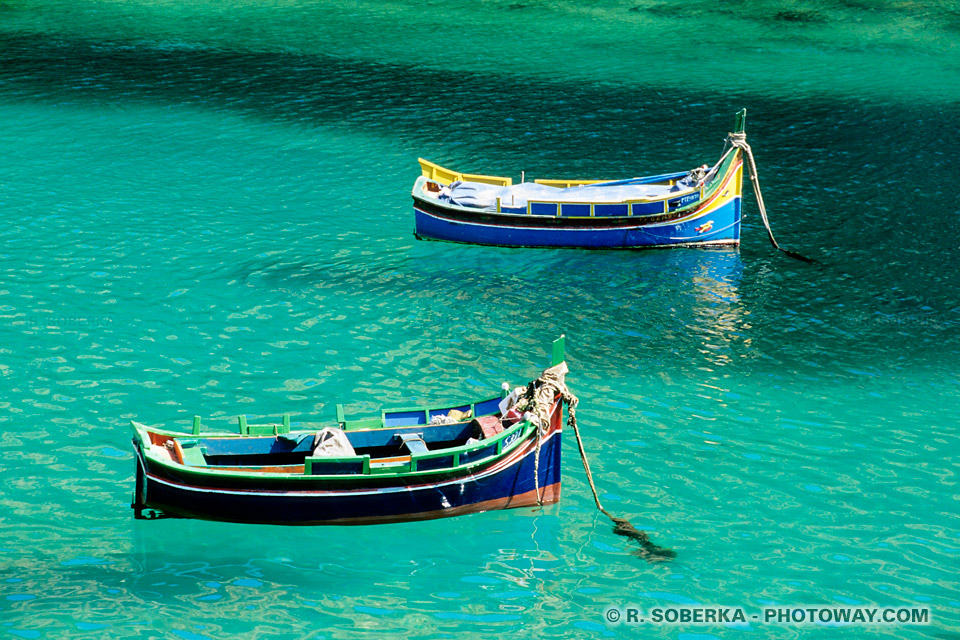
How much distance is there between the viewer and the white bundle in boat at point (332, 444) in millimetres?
17547

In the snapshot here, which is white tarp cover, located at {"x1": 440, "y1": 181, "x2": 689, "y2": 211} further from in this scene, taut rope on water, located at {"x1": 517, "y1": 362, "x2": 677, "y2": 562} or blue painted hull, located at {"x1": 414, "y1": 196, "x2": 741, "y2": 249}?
taut rope on water, located at {"x1": 517, "y1": 362, "x2": 677, "y2": 562}

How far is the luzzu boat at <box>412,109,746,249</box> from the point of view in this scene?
31453 mm

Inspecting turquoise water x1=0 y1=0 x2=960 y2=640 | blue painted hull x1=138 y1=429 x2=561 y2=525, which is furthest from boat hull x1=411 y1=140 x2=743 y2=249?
blue painted hull x1=138 y1=429 x2=561 y2=525

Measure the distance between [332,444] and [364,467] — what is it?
993 millimetres

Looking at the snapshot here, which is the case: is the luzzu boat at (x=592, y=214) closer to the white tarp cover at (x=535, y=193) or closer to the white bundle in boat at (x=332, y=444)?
the white tarp cover at (x=535, y=193)

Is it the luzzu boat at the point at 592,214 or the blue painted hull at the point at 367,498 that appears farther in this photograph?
the luzzu boat at the point at 592,214

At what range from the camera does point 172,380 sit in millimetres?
22594

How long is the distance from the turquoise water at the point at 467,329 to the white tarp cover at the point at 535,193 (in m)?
1.81

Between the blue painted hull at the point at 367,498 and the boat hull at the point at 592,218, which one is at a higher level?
the boat hull at the point at 592,218

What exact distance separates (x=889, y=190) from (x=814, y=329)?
14403mm

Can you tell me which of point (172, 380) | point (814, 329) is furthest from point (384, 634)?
point (814, 329)

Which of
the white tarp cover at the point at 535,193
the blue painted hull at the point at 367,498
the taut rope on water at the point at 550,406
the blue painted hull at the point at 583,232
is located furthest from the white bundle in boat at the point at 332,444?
the white tarp cover at the point at 535,193

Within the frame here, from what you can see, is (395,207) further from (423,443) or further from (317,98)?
(423,443)

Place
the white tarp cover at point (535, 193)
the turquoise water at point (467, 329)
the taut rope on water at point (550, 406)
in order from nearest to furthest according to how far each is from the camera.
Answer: the turquoise water at point (467, 329), the taut rope on water at point (550, 406), the white tarp cover at point (535, 193)
